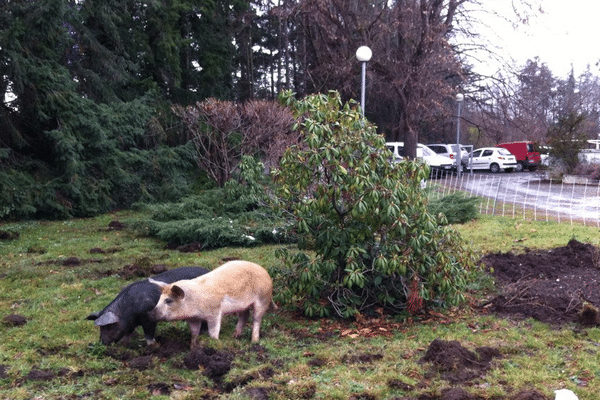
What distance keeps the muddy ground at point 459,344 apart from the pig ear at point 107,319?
0.90 ft

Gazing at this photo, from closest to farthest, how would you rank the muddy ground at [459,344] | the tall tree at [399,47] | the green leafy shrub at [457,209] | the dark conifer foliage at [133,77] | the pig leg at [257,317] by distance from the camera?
the muddy ground at [459,344] < the pig leg at [257,317] < the green leafy shrub at [457,209] < the dark conifer foliage at [133,77] < the tall tree at [399,47]

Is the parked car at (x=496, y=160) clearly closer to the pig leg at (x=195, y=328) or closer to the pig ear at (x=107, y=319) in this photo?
the pig leg at (x=195, y=328)

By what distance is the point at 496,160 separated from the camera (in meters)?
34.6

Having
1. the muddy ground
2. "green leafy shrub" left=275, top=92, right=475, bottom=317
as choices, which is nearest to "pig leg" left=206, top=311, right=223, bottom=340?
the muddy ground

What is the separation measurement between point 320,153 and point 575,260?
16.0 feet

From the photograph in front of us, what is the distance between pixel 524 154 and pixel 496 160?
2722mm

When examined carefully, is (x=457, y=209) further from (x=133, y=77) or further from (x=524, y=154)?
(x=524, y=154)

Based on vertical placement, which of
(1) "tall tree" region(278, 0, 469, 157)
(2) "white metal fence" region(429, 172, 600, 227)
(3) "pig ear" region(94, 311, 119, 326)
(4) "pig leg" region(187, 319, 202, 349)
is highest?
(1) "tall tree" region(278, 0, 469, 157)

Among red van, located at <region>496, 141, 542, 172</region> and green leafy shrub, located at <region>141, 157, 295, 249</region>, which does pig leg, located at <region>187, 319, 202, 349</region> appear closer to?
green leafy shrub, located at <region>141, 157, 295, 249</region>

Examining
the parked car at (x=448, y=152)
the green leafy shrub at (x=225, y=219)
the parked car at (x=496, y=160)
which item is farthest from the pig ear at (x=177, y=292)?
the parked car at (x=496, y=160)

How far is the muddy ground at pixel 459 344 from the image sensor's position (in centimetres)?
446

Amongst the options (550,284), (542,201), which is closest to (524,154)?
(542,201)

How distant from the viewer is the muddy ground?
4461 mm

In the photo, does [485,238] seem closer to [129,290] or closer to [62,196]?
[129,290]
